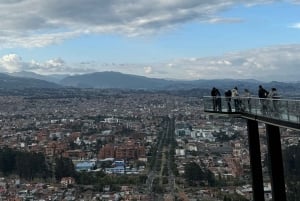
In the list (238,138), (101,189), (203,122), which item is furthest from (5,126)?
(101,189)

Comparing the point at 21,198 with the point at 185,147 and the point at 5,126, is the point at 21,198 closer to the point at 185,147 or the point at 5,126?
the point at 185,147

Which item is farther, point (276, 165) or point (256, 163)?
point (256, 163)

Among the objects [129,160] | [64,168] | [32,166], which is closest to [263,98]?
[64,168]

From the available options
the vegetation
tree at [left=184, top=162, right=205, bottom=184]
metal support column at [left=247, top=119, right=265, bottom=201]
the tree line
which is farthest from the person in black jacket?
the tree line

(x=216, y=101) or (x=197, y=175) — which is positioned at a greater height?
(x=216, y=101)

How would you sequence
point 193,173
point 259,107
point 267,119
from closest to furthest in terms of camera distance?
point 267,119, point 259,107, point 193,173

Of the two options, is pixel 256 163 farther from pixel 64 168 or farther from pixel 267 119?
pixel 64 168

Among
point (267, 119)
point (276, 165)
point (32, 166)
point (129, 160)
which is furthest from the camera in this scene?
point (129, 160)
